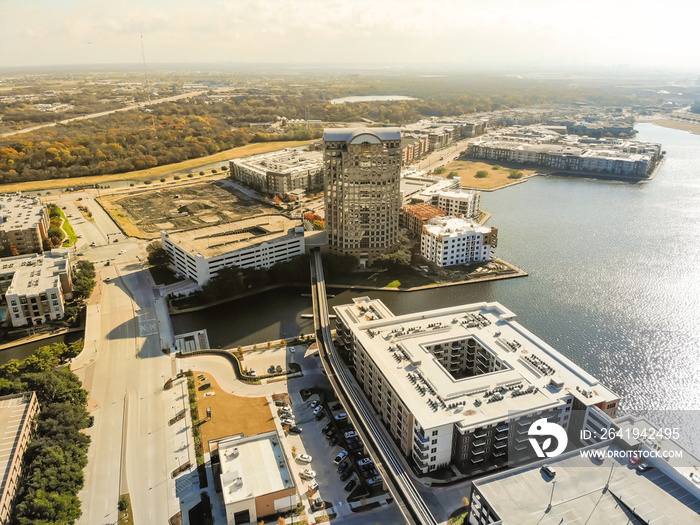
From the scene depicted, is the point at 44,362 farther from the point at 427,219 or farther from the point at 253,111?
the point at 253,111

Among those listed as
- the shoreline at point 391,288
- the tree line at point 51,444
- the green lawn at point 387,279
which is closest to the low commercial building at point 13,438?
the tree line at point 51,444

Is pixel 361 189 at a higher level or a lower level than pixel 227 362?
higher

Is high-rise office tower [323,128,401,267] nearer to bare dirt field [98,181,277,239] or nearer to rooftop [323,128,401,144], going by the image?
rooftop [323,128,401,144]

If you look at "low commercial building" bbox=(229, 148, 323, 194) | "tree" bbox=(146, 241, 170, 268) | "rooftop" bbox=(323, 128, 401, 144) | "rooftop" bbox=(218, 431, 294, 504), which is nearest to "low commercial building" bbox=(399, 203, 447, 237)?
"rooftop" bbox=(323, 128, 401, 144)

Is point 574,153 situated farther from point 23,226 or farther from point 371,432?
point 23,226

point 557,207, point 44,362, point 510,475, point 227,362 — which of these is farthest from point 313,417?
point 557,207
